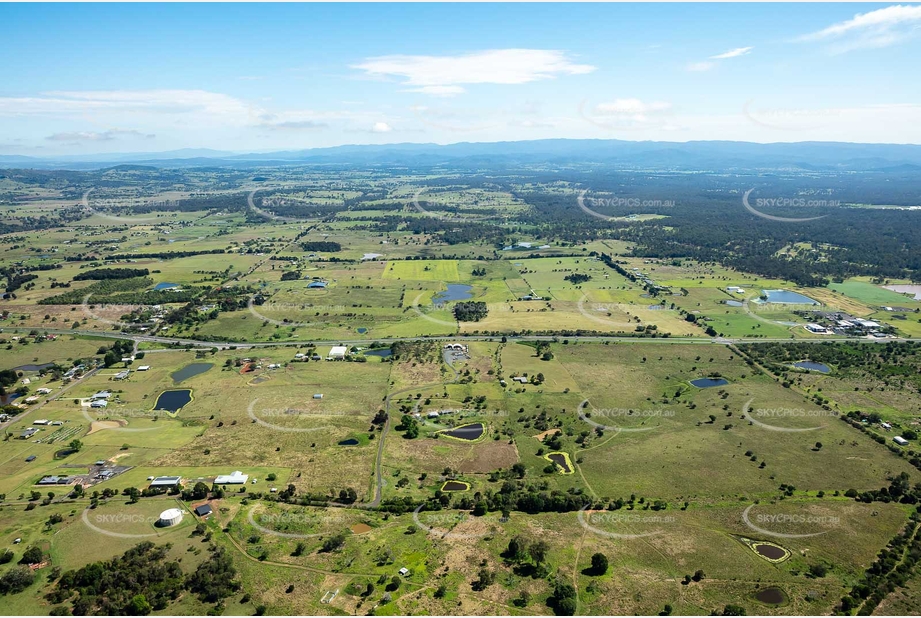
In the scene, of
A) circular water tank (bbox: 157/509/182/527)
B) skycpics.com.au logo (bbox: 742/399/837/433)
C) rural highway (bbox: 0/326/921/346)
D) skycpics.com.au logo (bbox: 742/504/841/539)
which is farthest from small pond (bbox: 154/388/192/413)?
skycpics.com.au logo (bbox: 742/399/837/433)

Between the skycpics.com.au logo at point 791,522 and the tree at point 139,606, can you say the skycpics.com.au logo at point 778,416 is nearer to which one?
the skycpics.com.au logo at point 791,522

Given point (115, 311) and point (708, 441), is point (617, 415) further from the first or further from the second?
point (115, 311)

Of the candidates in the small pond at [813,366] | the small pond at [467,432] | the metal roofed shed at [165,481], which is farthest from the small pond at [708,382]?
the metal roofed shed at [165,481]

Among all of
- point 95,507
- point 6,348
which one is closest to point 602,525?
point 95,507

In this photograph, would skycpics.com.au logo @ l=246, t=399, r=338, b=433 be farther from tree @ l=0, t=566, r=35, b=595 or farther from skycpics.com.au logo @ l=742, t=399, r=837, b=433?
skycpics.com.au logo @ l=742, t=399, r=837, b=433

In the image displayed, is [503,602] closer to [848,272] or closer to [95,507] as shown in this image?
[95,507]

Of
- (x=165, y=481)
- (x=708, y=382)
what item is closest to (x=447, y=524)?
(x=165, y=481)
